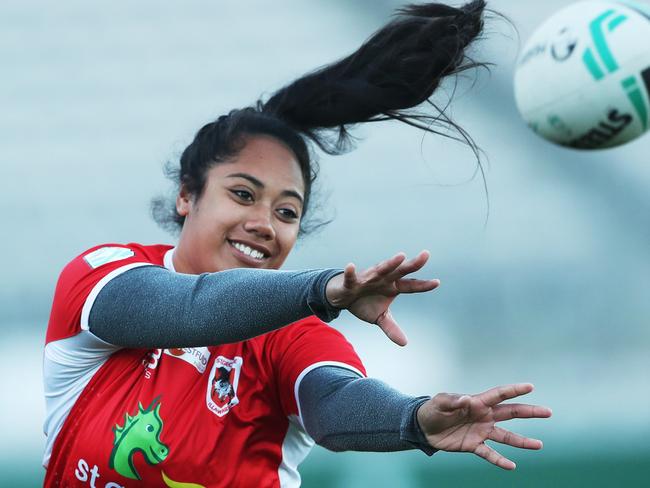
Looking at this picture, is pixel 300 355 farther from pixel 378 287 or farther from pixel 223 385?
pixel 378 287

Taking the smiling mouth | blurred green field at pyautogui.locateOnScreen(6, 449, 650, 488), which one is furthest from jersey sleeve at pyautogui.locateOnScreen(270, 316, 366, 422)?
blurred green field at pyautogui.locateOnScreen(6, 449, 650, 488)

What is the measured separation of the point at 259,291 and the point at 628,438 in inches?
153

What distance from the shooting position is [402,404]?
2586mm

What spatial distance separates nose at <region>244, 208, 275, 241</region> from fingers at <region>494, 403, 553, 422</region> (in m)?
0.83

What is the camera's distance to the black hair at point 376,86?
10.8 feet

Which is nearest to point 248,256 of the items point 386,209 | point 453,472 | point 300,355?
point 300,355

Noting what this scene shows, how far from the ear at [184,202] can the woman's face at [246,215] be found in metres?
0.11

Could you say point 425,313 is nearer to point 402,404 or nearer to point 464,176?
point 464,176

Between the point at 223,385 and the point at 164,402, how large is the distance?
16cm

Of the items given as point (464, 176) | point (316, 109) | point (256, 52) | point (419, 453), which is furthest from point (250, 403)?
point (256, 52)

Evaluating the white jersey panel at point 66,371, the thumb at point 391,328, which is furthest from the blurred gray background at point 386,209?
the thumb at point 391,328

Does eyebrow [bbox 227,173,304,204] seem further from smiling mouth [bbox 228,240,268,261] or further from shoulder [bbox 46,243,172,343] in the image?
shoulder [bbox 46,243,172,343]

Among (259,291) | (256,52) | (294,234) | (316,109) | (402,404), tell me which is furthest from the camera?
(256,52)

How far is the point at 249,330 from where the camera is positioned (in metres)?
2.36
